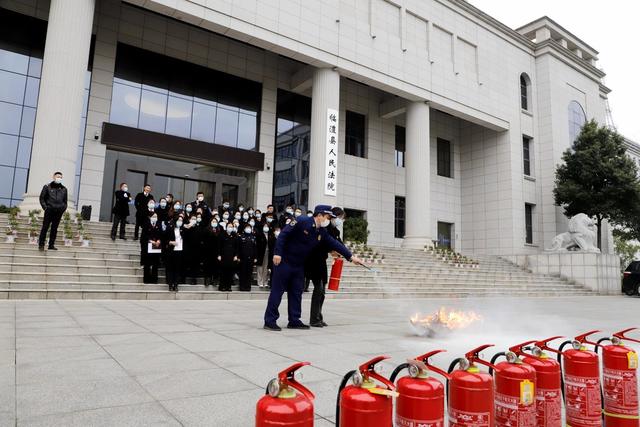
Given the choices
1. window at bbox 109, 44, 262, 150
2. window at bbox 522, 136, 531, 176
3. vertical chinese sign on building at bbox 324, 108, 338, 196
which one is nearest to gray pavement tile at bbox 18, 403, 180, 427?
vertical chinese sign on building at bbox 324, 108, 338, 196

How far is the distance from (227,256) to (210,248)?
76 centimetres

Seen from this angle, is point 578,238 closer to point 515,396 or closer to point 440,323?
point 440,323

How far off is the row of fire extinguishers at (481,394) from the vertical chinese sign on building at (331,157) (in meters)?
17.5

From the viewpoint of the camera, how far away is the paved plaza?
2777 mm

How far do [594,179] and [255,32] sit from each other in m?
22.0

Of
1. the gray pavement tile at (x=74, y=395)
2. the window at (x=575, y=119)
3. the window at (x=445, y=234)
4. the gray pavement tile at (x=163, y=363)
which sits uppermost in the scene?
the window at (x=575, y=119)

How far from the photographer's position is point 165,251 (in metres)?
10.7

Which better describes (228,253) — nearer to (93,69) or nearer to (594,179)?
(93,69)

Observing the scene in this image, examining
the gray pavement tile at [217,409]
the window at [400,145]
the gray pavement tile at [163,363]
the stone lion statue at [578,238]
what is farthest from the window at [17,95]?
the stone lion statue at [578,238]

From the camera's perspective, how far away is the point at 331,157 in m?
20.4

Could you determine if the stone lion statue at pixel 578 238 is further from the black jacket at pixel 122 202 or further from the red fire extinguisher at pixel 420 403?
the red fire extinguisher at pixel 420 403

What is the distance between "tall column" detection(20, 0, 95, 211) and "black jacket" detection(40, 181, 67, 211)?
326 cm

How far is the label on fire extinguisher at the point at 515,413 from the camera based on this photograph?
2148 millimetres

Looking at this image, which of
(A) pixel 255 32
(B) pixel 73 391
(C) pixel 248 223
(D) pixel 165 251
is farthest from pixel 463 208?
(B) pixel 73 391
